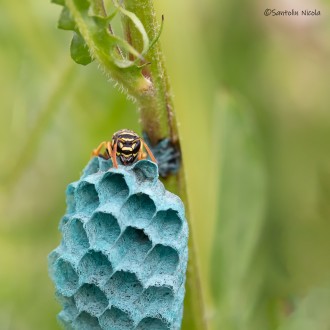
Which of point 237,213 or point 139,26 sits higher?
point 237,213

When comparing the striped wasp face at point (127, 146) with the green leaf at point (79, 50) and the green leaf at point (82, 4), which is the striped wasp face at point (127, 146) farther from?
the green leaf at point (82, 4)

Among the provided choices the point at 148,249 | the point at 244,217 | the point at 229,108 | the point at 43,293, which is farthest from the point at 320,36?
the point at 148,249

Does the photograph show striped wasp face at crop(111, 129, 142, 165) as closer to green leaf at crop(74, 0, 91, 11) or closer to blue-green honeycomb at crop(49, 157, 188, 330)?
blue-green honeycomb at crop(49, 157, 188, 330)

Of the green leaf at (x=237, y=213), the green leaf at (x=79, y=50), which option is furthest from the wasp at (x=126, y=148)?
the green leaf at (x=237, y=213)

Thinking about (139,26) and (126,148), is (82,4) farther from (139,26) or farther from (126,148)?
(126,148)

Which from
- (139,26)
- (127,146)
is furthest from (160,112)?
(139,26)

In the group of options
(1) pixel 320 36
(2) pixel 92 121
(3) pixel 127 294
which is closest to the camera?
(3) pixel 127 294

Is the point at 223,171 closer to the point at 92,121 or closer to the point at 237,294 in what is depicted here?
the point at 237,294
